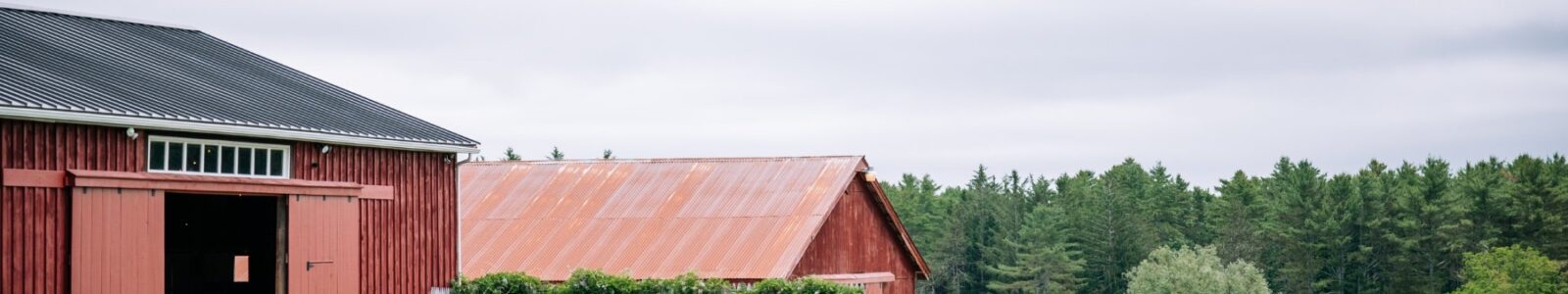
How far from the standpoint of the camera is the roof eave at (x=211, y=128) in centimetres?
1588

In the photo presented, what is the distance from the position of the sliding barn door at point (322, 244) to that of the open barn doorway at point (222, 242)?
312cm

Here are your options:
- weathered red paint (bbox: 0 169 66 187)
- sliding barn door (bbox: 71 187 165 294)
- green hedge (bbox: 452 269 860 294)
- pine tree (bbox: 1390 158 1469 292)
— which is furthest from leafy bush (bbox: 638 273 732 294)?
pine tree (bbox: 1390 158 1469 292)

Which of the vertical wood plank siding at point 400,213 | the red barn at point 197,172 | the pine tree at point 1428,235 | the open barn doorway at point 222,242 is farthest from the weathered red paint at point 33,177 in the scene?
the pine tree at point 1428,235

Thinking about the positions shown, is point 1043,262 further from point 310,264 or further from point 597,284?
point 310,264

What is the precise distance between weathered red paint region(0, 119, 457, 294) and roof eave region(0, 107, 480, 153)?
0.71 ft

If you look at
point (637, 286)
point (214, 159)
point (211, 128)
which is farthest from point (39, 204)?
point (637, 286)

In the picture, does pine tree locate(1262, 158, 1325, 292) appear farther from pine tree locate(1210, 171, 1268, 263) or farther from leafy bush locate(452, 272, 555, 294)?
leafy bush locate(452, 272, 555, 294)

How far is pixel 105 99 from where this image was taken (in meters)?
17.0

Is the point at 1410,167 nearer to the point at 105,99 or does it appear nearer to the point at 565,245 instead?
the point at 565,245

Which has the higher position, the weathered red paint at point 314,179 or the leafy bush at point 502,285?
the weathered red paint at point 314,179

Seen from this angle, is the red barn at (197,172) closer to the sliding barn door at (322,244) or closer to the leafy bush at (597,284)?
the sliding barn door at (322,244)

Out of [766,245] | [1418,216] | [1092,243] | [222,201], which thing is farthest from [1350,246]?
[222,201]

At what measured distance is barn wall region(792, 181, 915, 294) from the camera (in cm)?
3033

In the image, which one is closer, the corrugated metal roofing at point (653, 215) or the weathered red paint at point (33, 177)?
the weathered red paint at point (33, 177)
